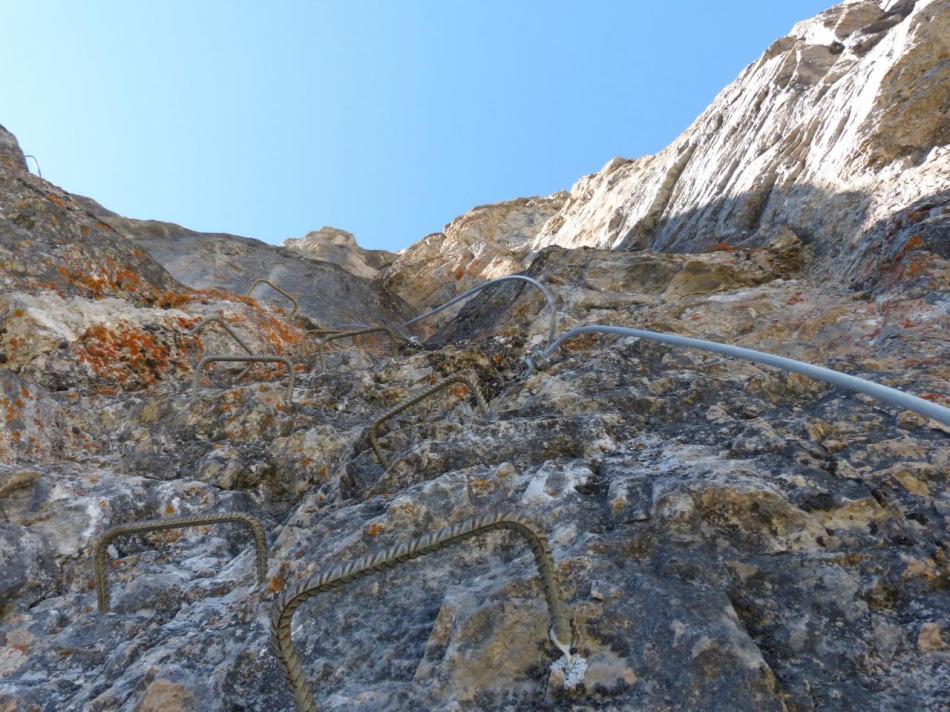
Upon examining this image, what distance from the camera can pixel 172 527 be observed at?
9.20 feet

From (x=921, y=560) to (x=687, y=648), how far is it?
0.89 metres

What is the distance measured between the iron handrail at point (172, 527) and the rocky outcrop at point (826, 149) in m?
4.64

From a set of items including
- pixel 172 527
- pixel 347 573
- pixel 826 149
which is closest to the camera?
pixel 347 573

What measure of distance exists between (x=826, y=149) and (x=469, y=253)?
1571 centimetres

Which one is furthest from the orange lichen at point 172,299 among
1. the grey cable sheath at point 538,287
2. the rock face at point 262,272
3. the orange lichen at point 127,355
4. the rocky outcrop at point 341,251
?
the rocky outcrop at point 341,251

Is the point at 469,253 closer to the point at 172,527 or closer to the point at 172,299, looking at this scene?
the point at 172,299

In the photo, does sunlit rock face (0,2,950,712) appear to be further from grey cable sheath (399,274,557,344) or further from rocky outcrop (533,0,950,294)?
grey cable sheath (399,274,557,344)

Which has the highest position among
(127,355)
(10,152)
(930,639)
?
(10,152)

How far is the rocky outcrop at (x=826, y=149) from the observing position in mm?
5711

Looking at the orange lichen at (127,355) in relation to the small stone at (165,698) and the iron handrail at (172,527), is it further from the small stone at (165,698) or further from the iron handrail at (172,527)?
the small stone at (165,698)

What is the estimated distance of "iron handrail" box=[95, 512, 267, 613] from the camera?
9.04 feet

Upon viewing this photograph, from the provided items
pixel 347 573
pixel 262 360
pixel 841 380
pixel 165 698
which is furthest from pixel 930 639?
pixel 262 360

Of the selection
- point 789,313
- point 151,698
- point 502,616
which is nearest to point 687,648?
point 502,616

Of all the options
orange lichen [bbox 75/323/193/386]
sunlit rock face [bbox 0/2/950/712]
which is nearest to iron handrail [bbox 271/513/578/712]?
sunlit rock face [bbox 0/2/950/712]
